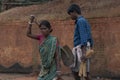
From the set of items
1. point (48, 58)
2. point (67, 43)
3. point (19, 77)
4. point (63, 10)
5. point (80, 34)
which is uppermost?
point (63, 10)

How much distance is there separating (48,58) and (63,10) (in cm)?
666

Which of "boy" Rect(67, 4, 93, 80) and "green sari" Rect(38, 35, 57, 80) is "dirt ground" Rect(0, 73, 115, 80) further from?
"green sari" Rect(38, 35, 57, 80)

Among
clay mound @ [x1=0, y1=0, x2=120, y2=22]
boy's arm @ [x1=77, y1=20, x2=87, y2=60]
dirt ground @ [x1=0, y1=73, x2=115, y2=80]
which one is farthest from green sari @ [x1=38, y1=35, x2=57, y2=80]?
clay mound @ [x1=0, y1=0, x2=120, y2=22]

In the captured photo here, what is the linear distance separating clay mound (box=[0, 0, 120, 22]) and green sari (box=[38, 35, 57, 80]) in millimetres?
4718

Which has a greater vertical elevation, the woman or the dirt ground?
the woman

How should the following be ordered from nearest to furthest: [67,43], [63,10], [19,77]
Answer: [67,43] → [19,77] → [63,10]

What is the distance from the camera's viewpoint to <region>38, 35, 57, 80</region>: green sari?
6375 mm

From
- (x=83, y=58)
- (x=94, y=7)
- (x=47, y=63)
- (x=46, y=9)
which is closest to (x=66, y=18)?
(x=94, y=7)

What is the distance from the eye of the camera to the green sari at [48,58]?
251 inches

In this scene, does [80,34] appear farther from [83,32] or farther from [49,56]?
[49,56]

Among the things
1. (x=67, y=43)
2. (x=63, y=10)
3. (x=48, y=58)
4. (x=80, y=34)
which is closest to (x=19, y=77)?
(x=67, y=43)

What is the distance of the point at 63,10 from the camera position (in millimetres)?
12930

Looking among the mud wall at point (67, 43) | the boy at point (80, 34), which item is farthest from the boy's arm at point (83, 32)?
the mud wall at point (67, 43)

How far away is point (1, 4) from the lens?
1925 centimetres
